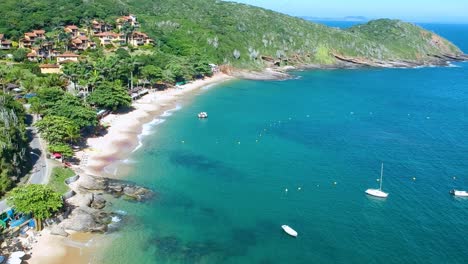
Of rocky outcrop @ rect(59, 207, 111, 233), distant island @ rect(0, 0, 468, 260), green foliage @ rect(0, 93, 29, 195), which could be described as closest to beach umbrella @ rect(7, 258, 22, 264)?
distant island @ rect(0, 0, 468, 260)

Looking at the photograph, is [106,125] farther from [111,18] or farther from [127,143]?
[111,18]

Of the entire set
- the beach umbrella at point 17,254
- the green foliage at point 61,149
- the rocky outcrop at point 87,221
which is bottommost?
the beach umbrella at point 17,254

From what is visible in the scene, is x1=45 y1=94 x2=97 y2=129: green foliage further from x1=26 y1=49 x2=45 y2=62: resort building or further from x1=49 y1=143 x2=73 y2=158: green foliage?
x1=26 y1=49 x2=45 y2=62: resort building

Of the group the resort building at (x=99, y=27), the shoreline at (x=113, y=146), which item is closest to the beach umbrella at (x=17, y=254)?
the shoreline at (x=113, y=146)

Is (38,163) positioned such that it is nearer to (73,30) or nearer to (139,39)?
(73,30)

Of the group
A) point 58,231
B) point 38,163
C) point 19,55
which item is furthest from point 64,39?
point 58,231

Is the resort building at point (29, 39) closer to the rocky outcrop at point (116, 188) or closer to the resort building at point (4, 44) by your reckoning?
the resort building at point (4, 44)

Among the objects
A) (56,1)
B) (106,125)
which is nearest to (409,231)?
(106,125)
